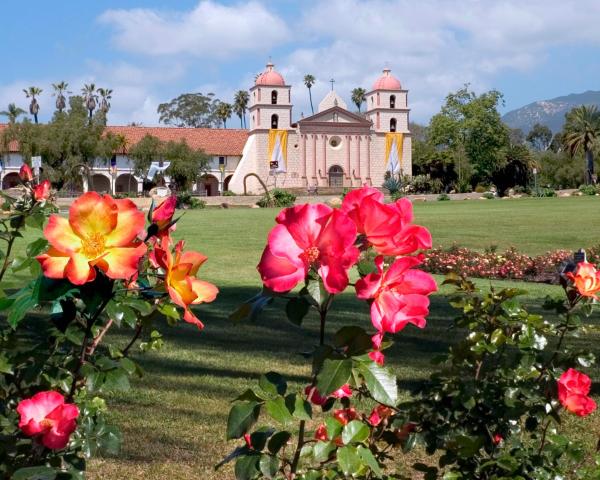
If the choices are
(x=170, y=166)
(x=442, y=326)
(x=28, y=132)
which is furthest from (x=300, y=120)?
(x=442, y=326)

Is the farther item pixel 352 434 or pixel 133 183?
pixel 133 183

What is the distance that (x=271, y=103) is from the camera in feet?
246

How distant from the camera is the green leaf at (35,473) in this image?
4.73ft

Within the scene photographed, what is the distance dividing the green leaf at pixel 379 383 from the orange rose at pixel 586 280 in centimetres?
125

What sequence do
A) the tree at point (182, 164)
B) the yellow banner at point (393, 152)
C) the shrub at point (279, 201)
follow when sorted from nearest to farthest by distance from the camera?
the shrub at point (279, 201), the tree at point (182, 164), the yellow banner at point (393, 152)

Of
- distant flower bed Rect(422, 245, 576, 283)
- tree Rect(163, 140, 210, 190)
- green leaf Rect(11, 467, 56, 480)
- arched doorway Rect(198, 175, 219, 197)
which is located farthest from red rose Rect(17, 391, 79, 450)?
arched doorway Rect(198, 175, 219, 197)

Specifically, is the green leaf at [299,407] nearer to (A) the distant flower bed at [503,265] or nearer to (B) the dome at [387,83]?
(A) the distant flower bed at [503,265]

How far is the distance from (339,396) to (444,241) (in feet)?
58.9

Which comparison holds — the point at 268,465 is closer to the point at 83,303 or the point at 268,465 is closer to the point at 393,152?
the point at 83,303

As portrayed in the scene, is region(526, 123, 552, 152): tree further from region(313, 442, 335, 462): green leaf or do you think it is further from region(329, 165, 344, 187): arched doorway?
region(313, 442, 335, 462): green leaf

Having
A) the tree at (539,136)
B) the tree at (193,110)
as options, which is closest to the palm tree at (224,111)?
the tree at (193,110)

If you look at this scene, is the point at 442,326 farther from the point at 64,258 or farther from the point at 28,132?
the point at 28,132

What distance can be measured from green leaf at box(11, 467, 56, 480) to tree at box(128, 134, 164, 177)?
6362 centimetres

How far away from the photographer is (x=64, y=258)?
1.39 m
